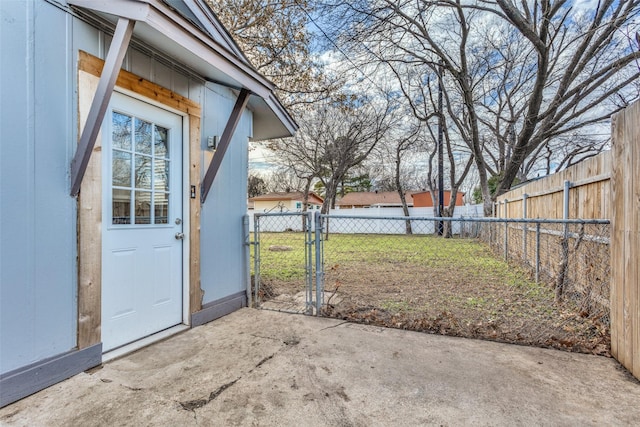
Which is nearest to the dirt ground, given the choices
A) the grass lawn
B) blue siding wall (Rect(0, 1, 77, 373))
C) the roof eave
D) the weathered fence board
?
the grass lawn

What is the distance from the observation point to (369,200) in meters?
31.9

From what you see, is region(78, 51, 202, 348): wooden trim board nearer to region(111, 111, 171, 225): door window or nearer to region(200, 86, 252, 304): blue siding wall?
region(111, 111, 171, 225): door window

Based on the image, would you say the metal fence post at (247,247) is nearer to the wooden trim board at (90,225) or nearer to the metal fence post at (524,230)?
the wooden trim board at (90,225)

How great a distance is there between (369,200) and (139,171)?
29740 mm

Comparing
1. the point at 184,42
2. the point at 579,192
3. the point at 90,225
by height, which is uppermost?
the point at 184,42

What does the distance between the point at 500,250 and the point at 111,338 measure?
9.12 meters

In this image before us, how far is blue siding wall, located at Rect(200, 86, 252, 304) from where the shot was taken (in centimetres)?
363

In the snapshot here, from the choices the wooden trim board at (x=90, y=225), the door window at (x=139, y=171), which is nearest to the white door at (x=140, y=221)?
the door window at (x=139, y=171)

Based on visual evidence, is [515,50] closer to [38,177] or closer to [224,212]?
[224,212]

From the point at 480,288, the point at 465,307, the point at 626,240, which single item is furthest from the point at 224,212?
the point at 480,288

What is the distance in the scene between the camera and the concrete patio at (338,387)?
6.23 feet

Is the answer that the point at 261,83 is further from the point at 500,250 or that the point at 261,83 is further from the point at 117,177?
the point at 500,250

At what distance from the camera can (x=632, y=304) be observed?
2344 millimetres


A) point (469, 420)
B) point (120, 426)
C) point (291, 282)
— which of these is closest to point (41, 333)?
point (120, 426)
